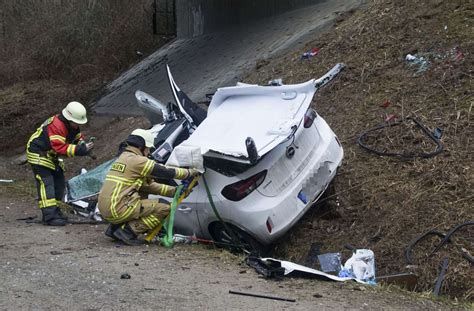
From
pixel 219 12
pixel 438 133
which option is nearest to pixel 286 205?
pixel 438 133

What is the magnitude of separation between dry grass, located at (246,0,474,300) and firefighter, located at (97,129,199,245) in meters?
1.41

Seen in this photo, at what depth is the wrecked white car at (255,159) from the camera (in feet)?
22.4

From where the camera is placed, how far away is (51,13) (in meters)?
24.5

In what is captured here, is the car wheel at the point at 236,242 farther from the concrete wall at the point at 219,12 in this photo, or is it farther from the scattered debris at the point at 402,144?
the concrete wall at the point at 219,12

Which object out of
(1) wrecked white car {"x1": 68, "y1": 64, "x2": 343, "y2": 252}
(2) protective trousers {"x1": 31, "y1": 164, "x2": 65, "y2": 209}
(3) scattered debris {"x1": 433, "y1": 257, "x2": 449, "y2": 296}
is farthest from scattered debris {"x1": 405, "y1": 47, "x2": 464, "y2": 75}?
(2) protective trousers {"x1": 31, "y1": 164, "x2": 65, "y2": 209}

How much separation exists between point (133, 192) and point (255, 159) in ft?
4.93

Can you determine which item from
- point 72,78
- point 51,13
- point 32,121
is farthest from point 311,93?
point 51,13

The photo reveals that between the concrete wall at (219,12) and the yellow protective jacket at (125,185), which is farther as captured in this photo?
the concrete wall at (219,12)

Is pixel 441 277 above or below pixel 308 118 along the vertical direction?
below

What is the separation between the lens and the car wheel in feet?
23.2

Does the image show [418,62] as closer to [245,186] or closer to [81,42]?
[245,186]

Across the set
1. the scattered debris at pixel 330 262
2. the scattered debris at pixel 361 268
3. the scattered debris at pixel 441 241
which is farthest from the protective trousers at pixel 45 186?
the scattered debris at pixel 441 241

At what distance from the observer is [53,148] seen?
343 inches

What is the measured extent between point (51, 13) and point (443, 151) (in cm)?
1888
